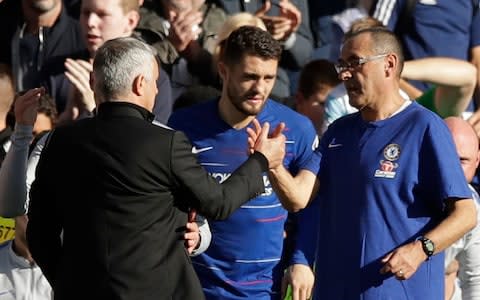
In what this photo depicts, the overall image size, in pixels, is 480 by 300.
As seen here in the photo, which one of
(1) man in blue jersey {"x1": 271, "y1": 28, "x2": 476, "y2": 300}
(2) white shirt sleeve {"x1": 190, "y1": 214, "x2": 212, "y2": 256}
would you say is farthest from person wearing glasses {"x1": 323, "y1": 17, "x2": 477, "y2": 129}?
(2) white shirt sleeve {"x1": 190, "y1": 214, "x2": 212, "y2": 256}

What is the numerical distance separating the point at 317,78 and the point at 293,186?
113 inches

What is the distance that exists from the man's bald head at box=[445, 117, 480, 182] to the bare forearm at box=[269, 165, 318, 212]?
127 cm

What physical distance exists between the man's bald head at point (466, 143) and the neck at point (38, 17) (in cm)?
356

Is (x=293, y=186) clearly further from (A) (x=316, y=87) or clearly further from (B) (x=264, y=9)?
(B) (x=264, y=9)

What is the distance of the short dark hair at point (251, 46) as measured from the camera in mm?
7324

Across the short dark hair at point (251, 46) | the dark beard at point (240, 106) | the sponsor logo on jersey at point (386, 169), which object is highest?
the short dark hair at point (251, 46)

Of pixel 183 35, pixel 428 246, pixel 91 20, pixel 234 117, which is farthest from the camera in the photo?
pixel 183 35

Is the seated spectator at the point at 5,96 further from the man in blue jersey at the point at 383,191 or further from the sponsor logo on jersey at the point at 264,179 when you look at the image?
the man in blue jersey at the point at 383,191

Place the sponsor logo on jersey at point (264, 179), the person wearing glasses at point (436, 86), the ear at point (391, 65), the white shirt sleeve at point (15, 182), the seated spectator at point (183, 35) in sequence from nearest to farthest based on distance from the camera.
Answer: the white shirt sleeve at point (15, 182) < the ear at point (391, 65) < the sponsor logo on jersey at point (264, 179) < the person wearing glasses at point (436, 86) < the seated spectator at point (183, 35)

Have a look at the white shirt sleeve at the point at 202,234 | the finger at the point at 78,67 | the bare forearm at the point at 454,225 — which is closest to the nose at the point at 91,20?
the finger at the point at 78,67

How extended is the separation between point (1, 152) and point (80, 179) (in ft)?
8.74

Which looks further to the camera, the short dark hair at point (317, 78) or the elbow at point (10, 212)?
the short dark hair at point (317, 78)

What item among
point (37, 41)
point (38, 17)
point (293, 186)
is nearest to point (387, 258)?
point (293, 186)

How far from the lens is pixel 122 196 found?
5.64 m
